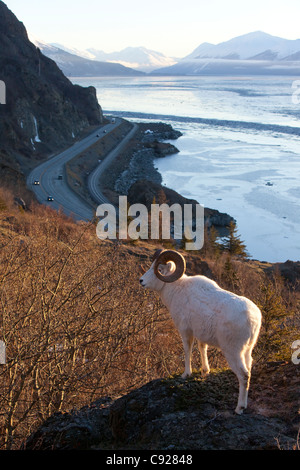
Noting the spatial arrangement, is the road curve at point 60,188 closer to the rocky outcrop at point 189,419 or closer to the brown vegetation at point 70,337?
the brown vegetation at point 70,337

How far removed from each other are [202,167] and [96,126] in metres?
52.0

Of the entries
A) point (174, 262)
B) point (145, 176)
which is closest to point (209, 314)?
point (174, 262)

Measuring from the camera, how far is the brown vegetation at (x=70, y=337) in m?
8.00

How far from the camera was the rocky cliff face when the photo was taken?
82312 millimetres

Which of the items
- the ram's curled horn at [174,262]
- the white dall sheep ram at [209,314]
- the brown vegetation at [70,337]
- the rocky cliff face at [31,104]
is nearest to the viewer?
the white dall sheep ram at [209,314]

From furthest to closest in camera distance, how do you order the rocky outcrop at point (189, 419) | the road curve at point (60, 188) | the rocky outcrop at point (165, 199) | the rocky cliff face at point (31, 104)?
the rocky cliff face at point (31, 104)
the road curve at point (60, 188)
the rocky outcrop at point (165, 199)
the rocky outcrop at point (189, 419)

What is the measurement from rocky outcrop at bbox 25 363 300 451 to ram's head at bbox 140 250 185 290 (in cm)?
168

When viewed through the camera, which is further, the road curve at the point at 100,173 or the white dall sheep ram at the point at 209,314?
the road curve at the point at 100,173

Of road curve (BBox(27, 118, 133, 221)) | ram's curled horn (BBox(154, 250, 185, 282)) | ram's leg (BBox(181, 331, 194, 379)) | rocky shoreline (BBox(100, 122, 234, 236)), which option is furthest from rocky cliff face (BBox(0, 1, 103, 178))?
ram's leg (BBox(181, 331, 194, 379))

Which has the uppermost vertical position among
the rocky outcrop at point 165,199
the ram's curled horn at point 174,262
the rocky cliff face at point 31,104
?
the rocky cliff face at point 31,104

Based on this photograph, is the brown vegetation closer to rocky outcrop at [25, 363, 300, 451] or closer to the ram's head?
rocky outcrop at [25, 363, 300, 451]

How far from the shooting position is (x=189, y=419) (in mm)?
6527

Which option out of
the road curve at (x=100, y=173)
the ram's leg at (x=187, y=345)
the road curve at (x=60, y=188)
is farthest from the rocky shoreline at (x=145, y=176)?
the ram's leg at (x=187, y=345)

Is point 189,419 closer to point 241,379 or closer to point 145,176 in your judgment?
point 241,379
